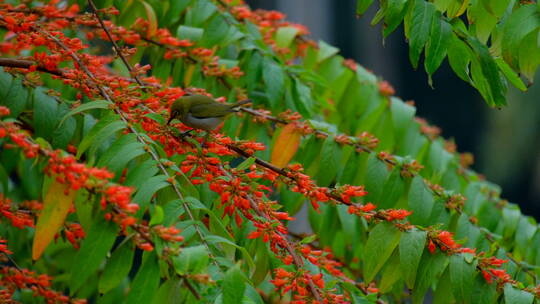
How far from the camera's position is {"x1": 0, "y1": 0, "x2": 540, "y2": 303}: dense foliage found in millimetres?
1899

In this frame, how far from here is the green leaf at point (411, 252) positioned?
93.0 inches

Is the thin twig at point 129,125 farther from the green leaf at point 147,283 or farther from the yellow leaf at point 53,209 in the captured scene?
the yellow leaf at point 53,209

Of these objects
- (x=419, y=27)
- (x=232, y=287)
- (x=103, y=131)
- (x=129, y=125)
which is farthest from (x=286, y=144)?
(x=232, y=287)

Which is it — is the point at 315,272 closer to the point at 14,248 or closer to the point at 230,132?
the point at 230,132

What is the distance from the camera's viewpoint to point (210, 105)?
2.98 m

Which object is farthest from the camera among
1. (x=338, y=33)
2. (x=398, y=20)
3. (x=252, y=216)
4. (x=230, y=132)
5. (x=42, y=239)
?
(x=338, y=33)

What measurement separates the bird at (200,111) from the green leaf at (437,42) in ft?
2.90

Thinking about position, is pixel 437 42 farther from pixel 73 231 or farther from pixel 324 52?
pixel 324 52

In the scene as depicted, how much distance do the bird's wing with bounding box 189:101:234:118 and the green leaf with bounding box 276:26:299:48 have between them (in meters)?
1.22

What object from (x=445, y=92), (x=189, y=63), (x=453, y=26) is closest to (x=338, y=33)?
(x=445, y=92)

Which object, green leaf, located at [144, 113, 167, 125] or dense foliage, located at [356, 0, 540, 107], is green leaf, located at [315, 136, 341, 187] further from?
green leaf, located at [144, 113, 167, 125]

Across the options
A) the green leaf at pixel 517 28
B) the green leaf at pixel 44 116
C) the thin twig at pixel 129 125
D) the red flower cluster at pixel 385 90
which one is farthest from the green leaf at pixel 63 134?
the red flower cluster at pixel 385 90

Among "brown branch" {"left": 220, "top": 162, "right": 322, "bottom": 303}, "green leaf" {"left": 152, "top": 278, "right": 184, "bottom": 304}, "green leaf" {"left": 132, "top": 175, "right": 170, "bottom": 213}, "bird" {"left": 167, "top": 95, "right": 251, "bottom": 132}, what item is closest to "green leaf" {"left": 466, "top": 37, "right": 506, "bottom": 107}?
"brown branch" {"left": 220, "top": 162, "right": 322, "bottom": 303}

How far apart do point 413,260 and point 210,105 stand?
3.65 ft
